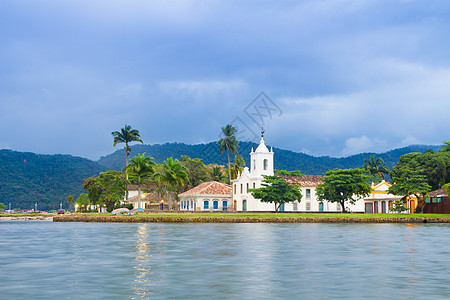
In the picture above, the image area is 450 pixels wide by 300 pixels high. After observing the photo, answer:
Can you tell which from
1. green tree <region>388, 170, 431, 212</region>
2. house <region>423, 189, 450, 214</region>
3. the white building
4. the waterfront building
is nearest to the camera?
green tree <region>388, 170, 431, 212</region>

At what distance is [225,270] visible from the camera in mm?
23219

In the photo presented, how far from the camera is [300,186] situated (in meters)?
97.5

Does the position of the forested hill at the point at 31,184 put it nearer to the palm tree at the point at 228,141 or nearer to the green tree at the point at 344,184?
the palm tree at the point at 228,141

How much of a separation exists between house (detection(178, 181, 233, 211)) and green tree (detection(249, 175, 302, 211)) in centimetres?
1474

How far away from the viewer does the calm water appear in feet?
58.5

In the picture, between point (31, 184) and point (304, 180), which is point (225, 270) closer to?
point (304, 180)

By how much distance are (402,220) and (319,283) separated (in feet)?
178

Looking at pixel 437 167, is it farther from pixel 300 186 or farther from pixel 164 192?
pixel 164 192

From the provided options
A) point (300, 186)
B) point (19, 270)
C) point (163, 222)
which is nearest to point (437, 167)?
point (300, 186)

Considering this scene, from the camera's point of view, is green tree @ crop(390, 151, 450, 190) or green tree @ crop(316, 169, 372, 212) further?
green tree @ crop(390, 151, 450, 190)

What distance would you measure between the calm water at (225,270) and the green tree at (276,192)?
170 feet

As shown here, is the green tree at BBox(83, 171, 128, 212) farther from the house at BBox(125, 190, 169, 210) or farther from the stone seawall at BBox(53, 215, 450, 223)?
the stone seawall at BBox(53, 215, 450, 223)

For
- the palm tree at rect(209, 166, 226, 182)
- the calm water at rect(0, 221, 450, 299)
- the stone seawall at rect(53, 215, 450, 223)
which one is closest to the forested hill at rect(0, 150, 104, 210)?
the palm tree at rect(209, 166, 226, 182)

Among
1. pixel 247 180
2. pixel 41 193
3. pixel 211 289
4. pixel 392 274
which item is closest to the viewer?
pixel 211 289
